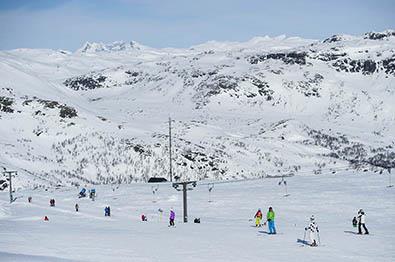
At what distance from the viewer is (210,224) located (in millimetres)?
34125

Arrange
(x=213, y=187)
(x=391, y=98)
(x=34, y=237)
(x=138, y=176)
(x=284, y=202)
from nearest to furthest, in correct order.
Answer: (x=34, y=237)
(x=284, y=202)
(x=213, y=187)
(x=138, y=176)
(x=391, y=98)

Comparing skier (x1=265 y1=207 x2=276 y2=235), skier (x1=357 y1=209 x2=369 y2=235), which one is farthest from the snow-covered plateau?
skier (x1=357 y1=209 x2=369 y2=235)

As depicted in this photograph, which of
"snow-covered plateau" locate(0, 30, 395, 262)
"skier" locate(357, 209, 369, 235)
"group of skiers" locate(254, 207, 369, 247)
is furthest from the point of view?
"skier" locate(357, 209, 369, 235)

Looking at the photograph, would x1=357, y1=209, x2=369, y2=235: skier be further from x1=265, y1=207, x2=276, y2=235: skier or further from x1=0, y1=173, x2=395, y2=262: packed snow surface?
x1=265, y1=207, x2=276, y2=235: skier

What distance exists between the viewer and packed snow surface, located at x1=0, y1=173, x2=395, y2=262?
21.2 metres

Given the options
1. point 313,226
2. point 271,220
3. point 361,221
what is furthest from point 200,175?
point 313,226

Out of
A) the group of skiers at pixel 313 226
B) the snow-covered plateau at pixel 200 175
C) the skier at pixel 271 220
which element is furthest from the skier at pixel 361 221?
the skier at pixel 271 220

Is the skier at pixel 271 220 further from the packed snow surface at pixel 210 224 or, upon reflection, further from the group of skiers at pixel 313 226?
the packed snow surface at pixel 210 224

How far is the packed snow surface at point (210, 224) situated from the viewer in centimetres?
2122

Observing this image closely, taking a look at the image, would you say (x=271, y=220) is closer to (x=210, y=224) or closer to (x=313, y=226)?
(x=313, y=226)

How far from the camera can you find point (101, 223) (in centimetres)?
3450

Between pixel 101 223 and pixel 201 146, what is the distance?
76.8 m

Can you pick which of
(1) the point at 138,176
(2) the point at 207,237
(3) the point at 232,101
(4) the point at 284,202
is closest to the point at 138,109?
(3) the point at 232,101

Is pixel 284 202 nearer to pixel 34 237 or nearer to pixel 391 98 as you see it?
pixel 34 237
